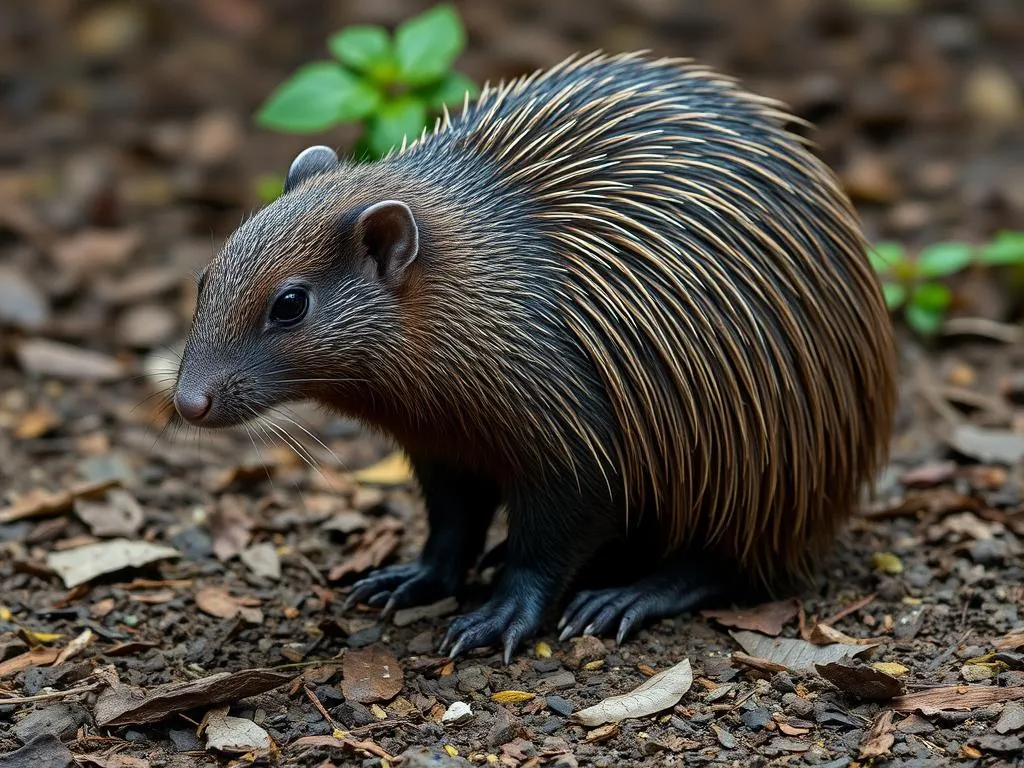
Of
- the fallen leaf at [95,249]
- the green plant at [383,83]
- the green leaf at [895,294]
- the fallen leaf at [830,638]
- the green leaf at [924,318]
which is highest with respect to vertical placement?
the green plant at [383,83]

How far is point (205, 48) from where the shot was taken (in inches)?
580

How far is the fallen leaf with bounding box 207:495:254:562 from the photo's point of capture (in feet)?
26.2

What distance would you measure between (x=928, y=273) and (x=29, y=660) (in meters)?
6.66

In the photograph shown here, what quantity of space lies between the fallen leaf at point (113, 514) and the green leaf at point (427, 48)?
3.15m

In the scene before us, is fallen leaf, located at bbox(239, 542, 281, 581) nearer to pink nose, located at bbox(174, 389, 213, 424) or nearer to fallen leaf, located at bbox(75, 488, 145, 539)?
fallen leaf, located at bbox(75, 488, 145, 539)

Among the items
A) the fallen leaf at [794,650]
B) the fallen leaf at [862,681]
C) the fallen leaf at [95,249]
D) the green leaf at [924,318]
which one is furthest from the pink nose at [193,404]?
the green leaf at [924,318]

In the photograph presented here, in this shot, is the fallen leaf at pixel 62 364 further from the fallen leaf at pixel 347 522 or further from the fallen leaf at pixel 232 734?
the fallen leaf at pixel 232 734

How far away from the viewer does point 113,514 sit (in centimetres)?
830

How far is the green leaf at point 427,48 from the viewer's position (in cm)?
877

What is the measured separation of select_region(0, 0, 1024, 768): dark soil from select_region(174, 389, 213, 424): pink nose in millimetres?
1189

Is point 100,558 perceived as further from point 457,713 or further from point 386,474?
point 457,713

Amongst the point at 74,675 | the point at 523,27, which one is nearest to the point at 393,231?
the point at 74,675

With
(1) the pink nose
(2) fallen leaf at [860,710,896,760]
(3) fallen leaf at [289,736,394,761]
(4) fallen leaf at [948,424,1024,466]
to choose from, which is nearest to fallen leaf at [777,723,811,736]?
(2) fallen leaf at [860,710,896,760]

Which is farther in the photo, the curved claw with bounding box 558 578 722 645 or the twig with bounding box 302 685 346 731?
the curved claw with bounding box 558 578 722 645
